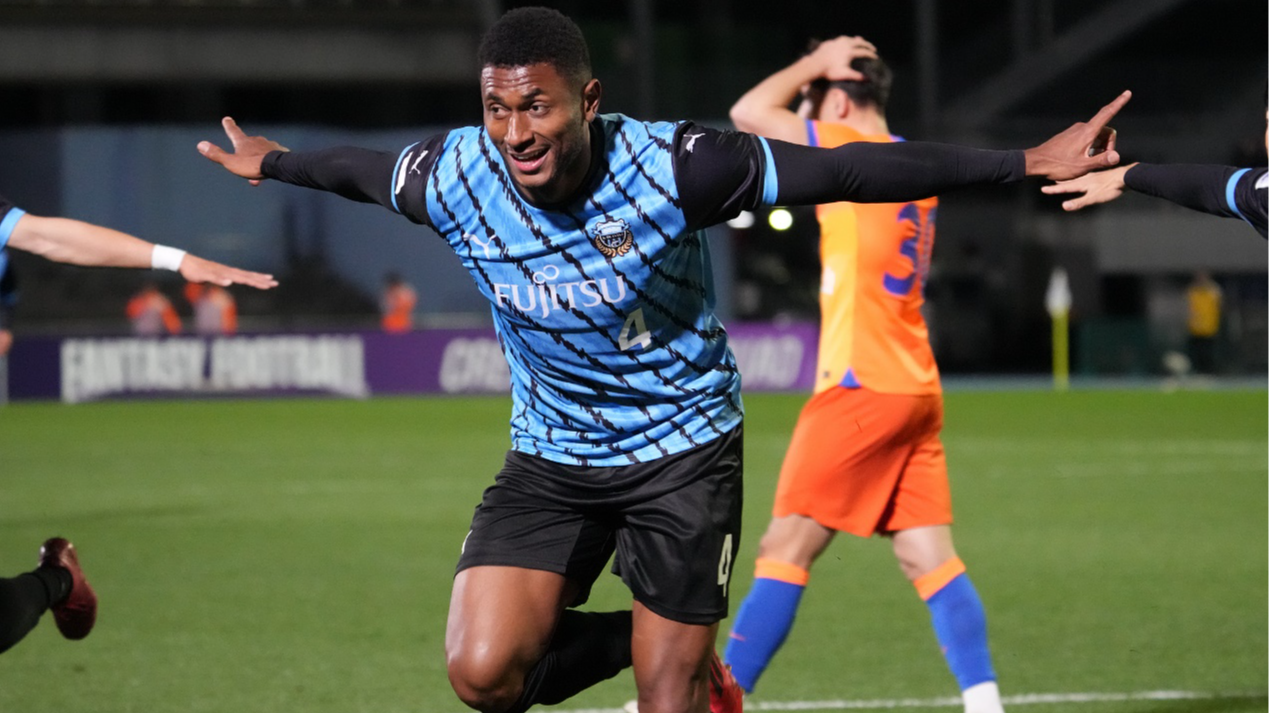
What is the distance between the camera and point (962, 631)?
17.2 feet

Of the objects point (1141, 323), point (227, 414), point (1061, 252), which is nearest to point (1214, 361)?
point (1141, 323)

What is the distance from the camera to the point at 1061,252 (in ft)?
121

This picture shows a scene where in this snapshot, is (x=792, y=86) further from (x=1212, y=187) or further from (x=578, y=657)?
(x=578, y=657)

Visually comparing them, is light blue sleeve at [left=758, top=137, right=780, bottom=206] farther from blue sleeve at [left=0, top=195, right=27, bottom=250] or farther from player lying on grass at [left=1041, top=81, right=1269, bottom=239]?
blue sleeve at [left=0, top=195, right=27, bottom=250]

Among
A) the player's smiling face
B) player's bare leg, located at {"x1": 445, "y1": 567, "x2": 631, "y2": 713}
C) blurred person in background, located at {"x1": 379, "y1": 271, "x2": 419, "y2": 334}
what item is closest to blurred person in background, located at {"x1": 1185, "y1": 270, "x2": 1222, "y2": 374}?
blurred person in background, located at {"x1": 379, "y1": 271, "x2": 419, "y2": 334}

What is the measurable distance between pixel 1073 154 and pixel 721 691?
1.83 meters

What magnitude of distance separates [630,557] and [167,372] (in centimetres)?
2033

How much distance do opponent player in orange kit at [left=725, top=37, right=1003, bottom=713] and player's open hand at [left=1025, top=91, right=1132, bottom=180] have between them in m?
1.48

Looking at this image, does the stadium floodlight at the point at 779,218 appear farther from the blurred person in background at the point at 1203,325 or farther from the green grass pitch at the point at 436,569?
the blurred person in background at the point at 1203,325

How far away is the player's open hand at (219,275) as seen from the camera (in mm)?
4590

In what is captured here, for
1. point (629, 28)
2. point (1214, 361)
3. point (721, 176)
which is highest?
point (629, 28)

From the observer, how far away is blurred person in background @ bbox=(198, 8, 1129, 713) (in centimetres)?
382

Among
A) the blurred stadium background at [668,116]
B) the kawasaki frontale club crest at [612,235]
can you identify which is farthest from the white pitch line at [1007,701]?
the blurred stadium background at [668,116]

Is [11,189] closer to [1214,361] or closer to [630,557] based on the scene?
[1214,361]
